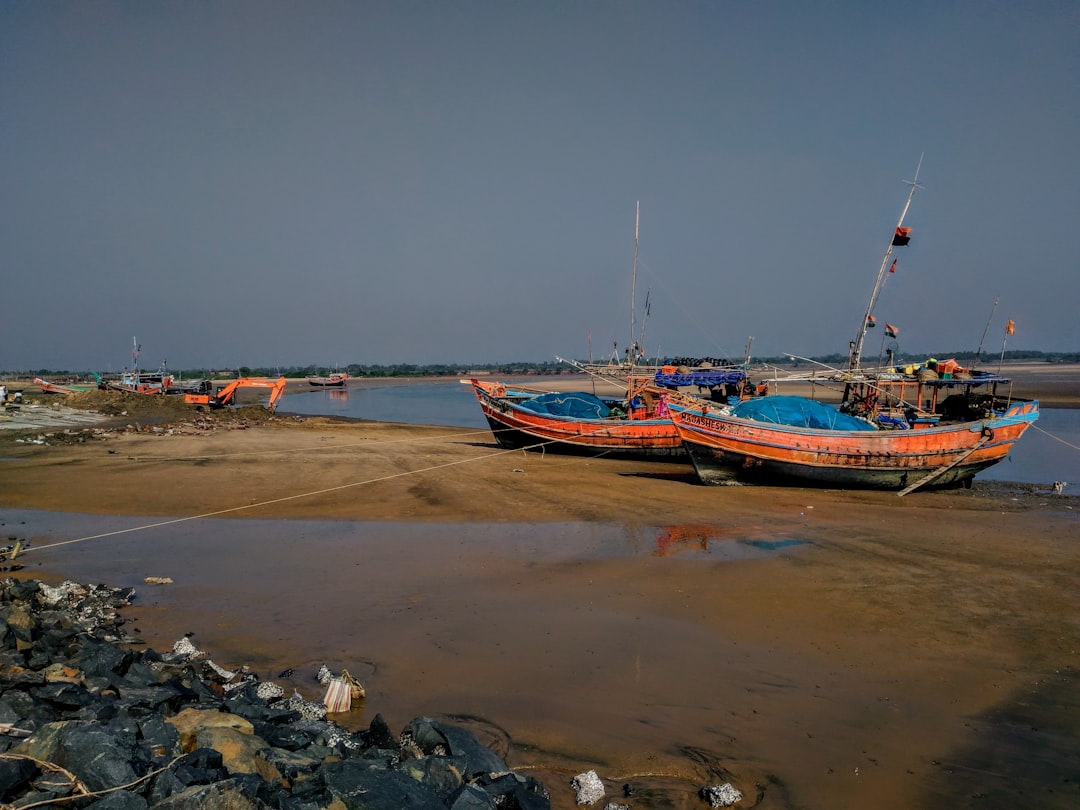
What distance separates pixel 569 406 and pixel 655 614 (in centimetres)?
1591

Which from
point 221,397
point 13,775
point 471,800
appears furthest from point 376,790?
point 221,397

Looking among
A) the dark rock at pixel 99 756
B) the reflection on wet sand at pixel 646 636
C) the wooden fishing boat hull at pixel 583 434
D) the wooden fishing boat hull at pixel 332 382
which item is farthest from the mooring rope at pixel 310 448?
the wooden fishing boat hull at pixel 332 382

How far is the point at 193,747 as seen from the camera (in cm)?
474

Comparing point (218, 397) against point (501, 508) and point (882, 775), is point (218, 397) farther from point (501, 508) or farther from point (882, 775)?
point (882, 775)


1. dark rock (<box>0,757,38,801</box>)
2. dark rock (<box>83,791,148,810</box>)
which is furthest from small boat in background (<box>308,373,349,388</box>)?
dark rock (<box>83,791,148,810</box>)

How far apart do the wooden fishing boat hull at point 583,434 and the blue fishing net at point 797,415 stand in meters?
2.81

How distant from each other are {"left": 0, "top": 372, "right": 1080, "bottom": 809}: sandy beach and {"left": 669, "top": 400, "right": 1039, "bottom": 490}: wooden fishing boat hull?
0.76 meters

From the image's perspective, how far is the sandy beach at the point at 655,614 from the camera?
5840mm

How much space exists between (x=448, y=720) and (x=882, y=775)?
143 inches

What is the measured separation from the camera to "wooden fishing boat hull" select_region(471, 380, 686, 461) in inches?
875

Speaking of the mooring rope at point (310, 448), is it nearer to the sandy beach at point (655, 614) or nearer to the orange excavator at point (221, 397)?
the sandy beach at point (655, 614)

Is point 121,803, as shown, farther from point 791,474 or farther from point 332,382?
point 332,382

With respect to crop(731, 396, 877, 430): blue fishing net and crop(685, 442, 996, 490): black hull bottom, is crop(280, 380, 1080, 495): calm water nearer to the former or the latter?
crop(685, 442, 996, 490): black hull bottom

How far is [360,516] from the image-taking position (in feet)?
47.1
